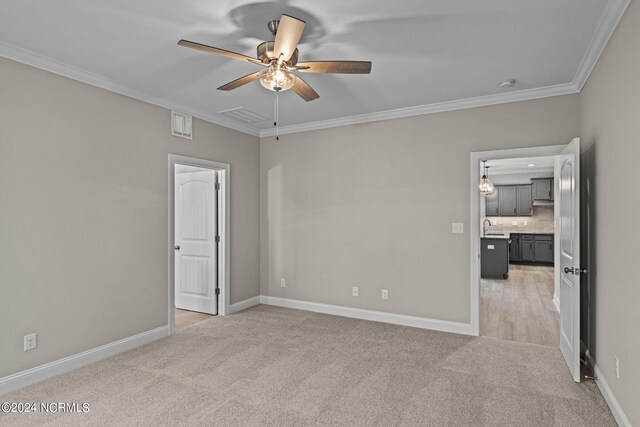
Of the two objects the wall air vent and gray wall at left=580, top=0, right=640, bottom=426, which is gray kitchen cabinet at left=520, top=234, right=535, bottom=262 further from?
the wall air vent

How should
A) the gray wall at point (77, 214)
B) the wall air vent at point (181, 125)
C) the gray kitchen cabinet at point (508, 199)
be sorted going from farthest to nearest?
the gray kitchen cabinet at point (508, 199) → the wall air vent at point (181, 125) → the gray wall at point (77, 214)

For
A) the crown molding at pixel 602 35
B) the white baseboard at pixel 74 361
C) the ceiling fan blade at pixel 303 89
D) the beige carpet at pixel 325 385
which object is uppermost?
the crown molding at pixel 602 35

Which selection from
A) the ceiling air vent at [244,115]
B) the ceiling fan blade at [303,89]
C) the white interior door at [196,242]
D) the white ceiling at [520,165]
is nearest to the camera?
the ceiling fan blade at [303,89]

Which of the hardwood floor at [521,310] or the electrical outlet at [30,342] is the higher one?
the electrical outlet at [30,342]

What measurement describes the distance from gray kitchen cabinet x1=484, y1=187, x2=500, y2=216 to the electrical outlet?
10.5m

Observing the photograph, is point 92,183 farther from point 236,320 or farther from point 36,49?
point 236,320

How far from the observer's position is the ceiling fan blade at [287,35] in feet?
6.70

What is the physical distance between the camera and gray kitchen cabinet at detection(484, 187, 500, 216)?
10.6 meters

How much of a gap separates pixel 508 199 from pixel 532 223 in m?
0.91

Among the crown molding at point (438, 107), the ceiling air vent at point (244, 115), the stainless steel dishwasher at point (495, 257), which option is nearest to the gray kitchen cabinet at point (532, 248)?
the stainless steel dishwasher at point (495, 257)

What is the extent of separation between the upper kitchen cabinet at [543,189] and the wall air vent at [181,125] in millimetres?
9282

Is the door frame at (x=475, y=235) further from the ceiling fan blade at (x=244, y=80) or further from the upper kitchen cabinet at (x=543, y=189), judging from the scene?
the upper kitchen cabinet at (x=543, y=189)

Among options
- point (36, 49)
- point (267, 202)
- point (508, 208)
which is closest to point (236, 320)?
point (267, 202)

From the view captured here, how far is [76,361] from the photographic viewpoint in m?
3.27
